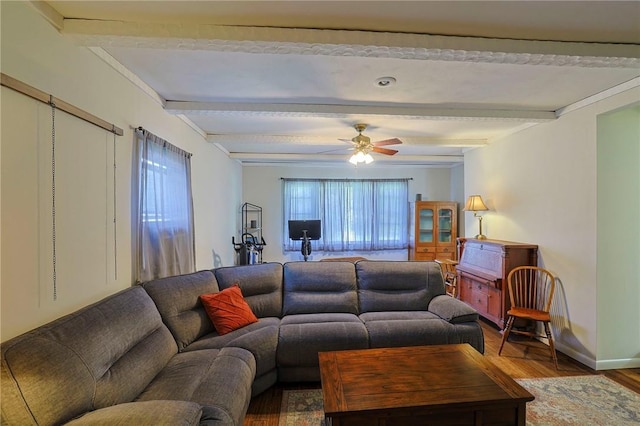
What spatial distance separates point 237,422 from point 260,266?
1.73m

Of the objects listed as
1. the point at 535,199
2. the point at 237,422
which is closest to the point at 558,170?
the point at 535,199

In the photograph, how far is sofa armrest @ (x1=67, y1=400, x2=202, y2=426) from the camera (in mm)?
1251

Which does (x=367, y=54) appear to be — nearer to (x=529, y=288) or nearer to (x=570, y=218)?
(x=570, y=218)

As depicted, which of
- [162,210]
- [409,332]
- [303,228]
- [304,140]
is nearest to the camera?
[409,332]

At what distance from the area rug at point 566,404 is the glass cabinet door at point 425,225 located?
364cm

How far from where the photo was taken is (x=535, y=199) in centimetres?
351

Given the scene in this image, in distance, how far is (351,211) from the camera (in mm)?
6418

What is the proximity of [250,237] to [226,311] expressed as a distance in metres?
3.57

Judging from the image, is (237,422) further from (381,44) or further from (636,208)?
(636,208)

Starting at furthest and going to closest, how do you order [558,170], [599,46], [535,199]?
[535,199]
[558,170]
[599,46]

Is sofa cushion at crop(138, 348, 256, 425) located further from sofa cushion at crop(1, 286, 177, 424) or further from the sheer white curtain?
the sheer white curtain

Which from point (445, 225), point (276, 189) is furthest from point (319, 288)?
point (445, 225)

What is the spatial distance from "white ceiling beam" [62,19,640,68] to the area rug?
8.03ft

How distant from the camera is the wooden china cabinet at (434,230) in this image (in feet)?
20.0
